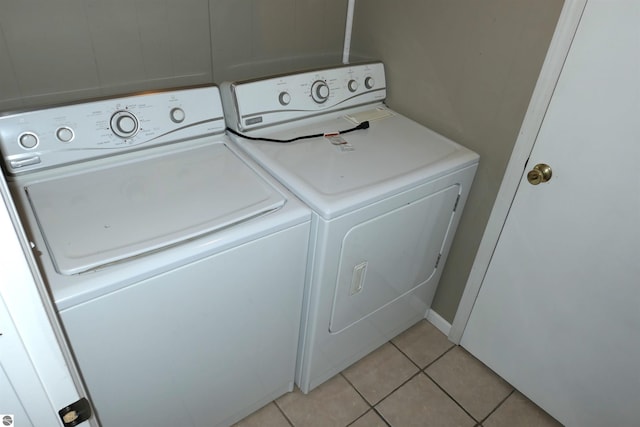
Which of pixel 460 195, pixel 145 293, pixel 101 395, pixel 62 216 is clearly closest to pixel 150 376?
pixel 101 395

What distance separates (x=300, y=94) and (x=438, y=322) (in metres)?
1.23

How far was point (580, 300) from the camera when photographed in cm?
153

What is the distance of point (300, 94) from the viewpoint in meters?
1.66

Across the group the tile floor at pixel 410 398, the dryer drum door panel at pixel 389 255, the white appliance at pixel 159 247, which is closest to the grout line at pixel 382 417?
the tile floor at pixel 410 398

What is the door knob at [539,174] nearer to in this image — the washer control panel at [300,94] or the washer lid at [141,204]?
the washer control panel at [300,94]

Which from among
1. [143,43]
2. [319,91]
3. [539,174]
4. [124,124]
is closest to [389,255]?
[539,174]

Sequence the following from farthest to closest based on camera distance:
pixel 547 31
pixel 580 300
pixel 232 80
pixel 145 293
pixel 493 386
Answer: pixel 493 386, pixel 232 80, pixel 580 300, pixel 547 31, pixel 145 293


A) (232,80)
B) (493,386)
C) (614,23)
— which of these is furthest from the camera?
(493,386)

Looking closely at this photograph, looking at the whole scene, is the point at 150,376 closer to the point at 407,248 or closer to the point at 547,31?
the point at 407,248

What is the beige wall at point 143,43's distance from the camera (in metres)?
1.23

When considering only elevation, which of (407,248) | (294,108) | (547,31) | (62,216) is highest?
(547,31)

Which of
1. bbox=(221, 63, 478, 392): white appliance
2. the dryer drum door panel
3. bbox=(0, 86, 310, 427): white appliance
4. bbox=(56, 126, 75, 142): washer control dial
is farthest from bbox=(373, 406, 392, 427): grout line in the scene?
bbox=(56, 126, 75, 142): washer control dial

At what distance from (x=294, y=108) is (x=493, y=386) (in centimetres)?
142

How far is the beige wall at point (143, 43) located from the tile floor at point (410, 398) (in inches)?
50.6
